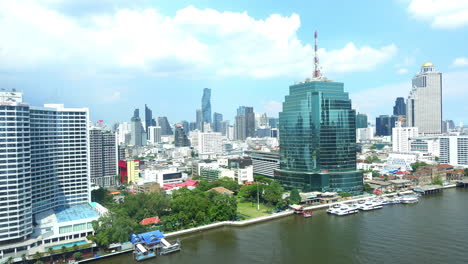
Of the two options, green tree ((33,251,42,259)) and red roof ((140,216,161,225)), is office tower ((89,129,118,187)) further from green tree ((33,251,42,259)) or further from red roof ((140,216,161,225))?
green tree ((33,251,42,259))

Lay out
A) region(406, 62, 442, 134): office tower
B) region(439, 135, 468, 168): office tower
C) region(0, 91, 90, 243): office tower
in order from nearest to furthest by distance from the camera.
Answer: region(0, 91, 90, 243): office tower, region(439, 135, 468, 168): office tower, region(406, 62, 442, 134): office tower

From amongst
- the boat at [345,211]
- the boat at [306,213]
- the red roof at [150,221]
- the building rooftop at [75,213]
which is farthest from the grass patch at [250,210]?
the building rooftop at [75,213]

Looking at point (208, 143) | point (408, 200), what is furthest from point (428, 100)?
point (408, 200)

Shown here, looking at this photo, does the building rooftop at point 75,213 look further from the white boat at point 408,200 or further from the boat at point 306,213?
the white boat at point 408,200

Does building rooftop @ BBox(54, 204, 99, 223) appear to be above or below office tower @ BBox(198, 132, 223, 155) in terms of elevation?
below

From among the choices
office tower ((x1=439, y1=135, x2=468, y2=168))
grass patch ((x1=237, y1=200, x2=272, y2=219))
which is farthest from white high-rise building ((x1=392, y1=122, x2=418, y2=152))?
grass patch ((x1=237, y1=200, x2=272, y2=219))

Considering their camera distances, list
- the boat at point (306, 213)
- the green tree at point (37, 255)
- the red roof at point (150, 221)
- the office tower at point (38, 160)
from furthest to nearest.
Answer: the boat at point (306, 213) < the red roof at point (150, 221) < the office tower at point (38, 160) < the green tree at point (37, 255)

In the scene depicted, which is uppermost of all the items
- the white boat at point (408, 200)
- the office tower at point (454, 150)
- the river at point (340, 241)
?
the office tower at point (454, 150)
